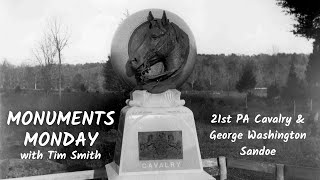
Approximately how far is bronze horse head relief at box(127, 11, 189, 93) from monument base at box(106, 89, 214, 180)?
21 centimetres

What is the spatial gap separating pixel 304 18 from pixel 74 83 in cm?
1285

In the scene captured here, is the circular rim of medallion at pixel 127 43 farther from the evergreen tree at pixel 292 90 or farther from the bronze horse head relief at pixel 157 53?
the evergreen tree at pixel 292 90

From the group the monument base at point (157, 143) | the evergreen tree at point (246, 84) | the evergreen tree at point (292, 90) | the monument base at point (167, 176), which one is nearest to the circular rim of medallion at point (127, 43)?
the monument base at point (157, 143)

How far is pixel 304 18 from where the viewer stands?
18453mm

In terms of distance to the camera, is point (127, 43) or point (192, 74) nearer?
point (127, 43)

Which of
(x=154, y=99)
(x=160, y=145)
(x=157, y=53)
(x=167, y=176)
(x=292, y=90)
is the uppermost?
(x=157, y=53)

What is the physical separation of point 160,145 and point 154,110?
52cm

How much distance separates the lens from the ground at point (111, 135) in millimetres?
11250

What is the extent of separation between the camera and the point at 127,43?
613cm

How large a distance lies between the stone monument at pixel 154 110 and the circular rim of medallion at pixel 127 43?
0.02m

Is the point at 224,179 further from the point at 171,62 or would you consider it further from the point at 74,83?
the point at 74,83

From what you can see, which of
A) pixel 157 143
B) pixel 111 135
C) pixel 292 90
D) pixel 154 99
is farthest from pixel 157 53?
pixel 292 90

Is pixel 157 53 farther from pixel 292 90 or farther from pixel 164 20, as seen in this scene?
pixel 292 90

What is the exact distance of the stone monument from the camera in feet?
19.0
